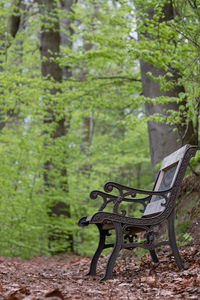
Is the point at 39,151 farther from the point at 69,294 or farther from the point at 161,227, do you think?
the point at 69,294

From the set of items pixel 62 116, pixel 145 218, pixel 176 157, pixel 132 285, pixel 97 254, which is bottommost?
Result: pixel 132 285

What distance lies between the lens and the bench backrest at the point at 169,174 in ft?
13.5

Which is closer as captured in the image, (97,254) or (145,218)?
(145,218)

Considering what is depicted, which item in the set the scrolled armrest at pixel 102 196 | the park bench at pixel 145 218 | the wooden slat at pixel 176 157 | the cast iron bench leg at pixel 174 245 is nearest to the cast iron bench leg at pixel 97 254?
the park bench at pixel 145 218

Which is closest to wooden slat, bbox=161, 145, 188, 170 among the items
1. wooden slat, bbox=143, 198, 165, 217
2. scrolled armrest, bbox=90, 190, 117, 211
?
wooden slat, bbox=143, 198, 165, 217

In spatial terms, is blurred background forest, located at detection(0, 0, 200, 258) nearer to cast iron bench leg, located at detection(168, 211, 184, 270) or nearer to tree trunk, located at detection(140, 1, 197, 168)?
tree trunk, located at detection(140, 1, 197, 168)

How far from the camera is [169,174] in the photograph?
189 inches

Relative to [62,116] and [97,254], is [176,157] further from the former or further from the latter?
[62,116]

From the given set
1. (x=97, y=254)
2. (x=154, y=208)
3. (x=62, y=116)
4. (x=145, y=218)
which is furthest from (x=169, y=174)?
(x=62, y=116)

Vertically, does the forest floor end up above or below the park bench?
below

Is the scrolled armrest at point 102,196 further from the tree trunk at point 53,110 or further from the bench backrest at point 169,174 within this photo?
the tree trunk at point 53,110

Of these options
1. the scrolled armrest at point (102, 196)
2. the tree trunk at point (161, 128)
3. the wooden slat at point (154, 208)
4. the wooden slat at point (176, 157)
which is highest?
the tree trunk at point (161, 128)

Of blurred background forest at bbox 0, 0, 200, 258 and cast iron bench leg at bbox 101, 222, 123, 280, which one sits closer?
cast iron bench leg at bbox 101, 222, 123, 280

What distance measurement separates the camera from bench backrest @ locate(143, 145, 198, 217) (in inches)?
162
